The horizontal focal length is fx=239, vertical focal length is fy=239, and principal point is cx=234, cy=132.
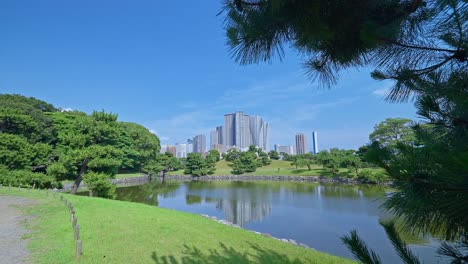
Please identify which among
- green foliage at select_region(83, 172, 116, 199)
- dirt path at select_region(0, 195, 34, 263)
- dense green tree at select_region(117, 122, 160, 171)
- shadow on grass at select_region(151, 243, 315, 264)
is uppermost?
dense green tree at select_region(117, 122, 160, 171)

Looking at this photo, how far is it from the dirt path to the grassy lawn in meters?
30.7

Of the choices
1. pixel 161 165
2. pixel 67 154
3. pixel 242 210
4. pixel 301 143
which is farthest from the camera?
pixel 301 143

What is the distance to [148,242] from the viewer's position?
5277mm

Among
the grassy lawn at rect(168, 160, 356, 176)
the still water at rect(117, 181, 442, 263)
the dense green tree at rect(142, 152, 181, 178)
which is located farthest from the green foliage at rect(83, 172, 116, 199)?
the grassy lawn at rect(168, 160, 356, 176)

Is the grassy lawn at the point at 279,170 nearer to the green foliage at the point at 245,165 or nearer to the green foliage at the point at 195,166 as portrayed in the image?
the green foliage at the point at 245,165

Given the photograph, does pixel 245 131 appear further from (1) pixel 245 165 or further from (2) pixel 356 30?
(2) pixel 356 30

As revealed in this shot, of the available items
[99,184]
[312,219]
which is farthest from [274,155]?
[99,184]

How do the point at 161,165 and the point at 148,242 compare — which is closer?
the point at 148,242

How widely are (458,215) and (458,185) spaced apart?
18 cm

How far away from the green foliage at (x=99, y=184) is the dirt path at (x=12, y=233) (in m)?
2.62

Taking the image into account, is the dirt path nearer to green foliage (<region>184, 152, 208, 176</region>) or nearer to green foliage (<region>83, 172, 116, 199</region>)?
green foliage (<region>83, 172, 116, 199</region>)

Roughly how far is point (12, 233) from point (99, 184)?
21.5 ft

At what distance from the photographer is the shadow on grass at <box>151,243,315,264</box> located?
4.47m

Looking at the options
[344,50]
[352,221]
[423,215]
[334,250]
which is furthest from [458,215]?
[352,221]
